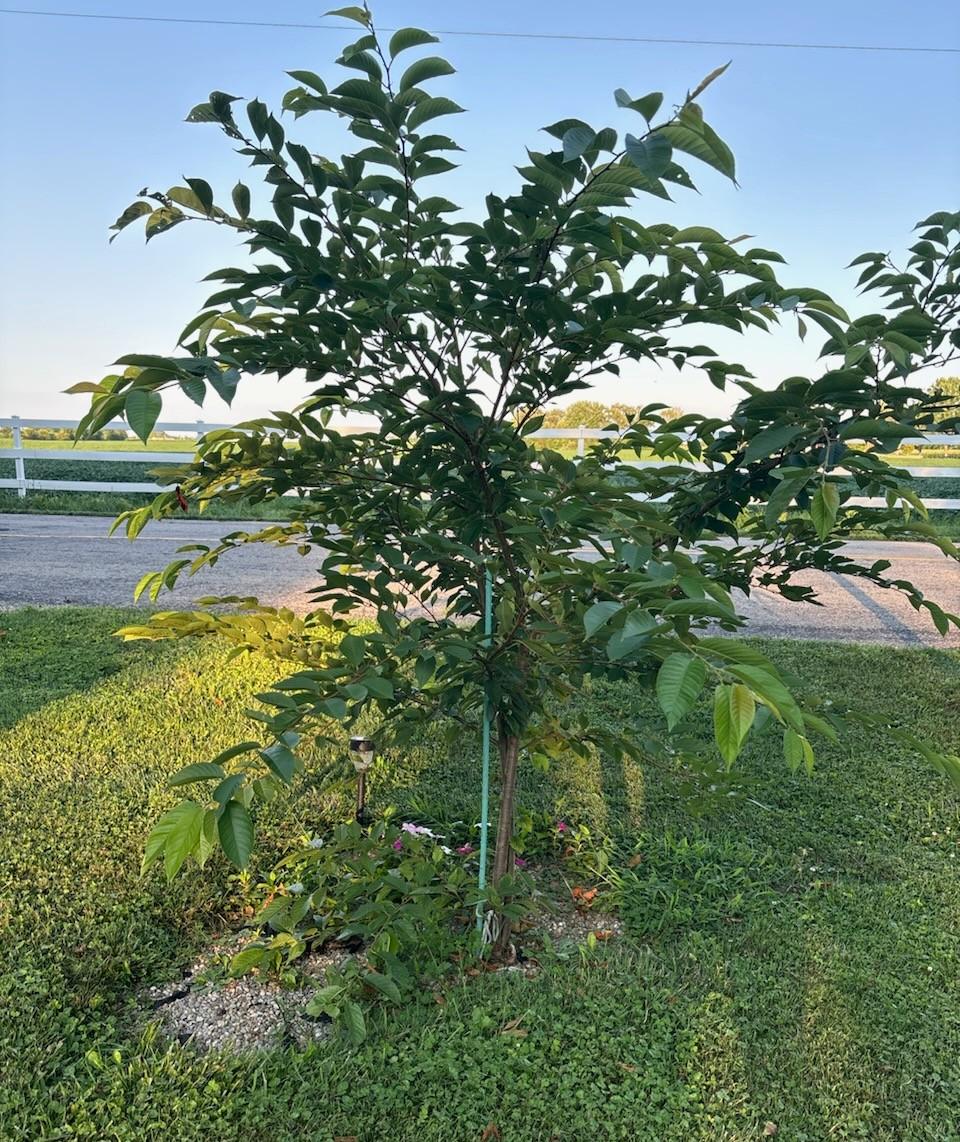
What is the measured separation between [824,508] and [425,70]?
0.80 meters

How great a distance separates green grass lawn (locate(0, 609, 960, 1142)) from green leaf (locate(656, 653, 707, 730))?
1007mm

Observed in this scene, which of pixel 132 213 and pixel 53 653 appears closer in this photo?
pixel 132 213

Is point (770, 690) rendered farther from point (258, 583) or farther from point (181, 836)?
point (258, 583)

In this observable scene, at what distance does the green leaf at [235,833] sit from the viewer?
99cm

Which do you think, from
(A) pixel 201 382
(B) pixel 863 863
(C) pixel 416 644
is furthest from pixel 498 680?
(B) pixel 863 863

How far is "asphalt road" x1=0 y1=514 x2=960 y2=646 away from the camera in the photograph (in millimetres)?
5793

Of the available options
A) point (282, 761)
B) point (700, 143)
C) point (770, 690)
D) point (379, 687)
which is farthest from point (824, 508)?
point (282, 761)

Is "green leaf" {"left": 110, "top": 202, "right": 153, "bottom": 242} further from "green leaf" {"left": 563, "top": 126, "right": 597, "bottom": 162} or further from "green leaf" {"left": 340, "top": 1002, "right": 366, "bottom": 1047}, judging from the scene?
"green leaf" {"left": 340, "top": 1002, "right": 366, "bottom": 1047}

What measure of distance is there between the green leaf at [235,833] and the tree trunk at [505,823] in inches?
38.1

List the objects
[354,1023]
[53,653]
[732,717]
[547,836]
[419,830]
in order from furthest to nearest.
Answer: [53,653] < [547,836] < [419,830] < [354,1023] < [732,717]

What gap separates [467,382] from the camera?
1520 mm

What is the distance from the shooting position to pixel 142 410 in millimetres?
980

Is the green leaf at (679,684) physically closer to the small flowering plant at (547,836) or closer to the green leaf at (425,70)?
the green leaf at (425,70)

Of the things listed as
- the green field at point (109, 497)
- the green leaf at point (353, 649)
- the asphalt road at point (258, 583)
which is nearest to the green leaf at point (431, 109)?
the green leaf at point (353, 649)
